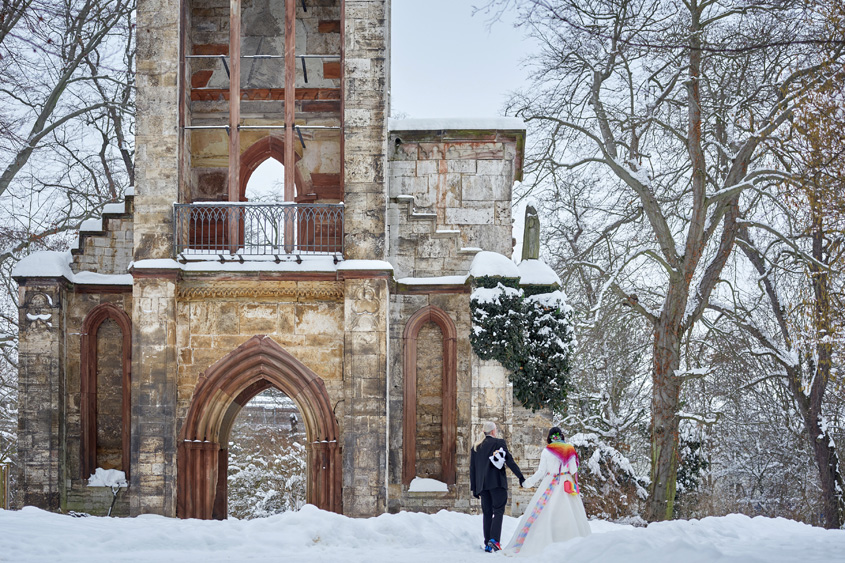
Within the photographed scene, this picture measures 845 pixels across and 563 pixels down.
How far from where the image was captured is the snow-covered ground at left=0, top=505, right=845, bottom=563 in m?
7.62

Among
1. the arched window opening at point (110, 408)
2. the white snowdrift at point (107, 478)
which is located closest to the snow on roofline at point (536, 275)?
the arched window opening at point (110, 408)

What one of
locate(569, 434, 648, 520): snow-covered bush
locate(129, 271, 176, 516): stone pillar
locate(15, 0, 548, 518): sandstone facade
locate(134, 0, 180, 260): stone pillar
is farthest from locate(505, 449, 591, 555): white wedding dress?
locate(569, 434, 648, 520): snow-covered bush

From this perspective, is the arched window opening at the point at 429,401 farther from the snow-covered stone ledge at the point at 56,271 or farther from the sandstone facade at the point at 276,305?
the snow-covered stone ledge at the point at 56,271

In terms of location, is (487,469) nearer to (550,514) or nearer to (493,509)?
(493,509)

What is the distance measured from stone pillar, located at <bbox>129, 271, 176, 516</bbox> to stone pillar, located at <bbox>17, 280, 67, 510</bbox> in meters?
1.75

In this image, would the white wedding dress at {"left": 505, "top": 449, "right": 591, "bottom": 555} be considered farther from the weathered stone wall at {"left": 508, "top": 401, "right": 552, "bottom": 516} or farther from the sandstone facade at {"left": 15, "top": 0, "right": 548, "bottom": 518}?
the weathered stone wall at {"left": 508, "top": 401, "right": 552, "bottom": 516}

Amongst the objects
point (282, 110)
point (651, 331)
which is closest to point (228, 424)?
point (282, 110)

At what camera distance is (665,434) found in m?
16.6

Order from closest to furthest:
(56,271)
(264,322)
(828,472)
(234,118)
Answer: (264,322) → (234,118) → (56,271) → (828,472)

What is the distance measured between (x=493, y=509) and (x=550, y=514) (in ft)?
2.14

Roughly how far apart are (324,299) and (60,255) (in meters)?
4.41

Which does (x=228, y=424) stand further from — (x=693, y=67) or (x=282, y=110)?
(x=693, y=67)

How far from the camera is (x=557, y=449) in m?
9.68

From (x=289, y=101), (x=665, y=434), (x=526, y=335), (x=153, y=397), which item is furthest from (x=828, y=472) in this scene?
(x=153, y=397)
